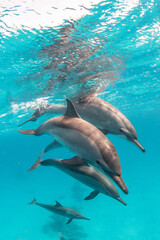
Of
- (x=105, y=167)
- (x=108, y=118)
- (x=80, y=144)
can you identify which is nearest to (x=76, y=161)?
(x=80, y=144)

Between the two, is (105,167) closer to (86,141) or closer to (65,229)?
(86,141)

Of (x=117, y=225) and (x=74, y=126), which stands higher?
(x=74, y=126)

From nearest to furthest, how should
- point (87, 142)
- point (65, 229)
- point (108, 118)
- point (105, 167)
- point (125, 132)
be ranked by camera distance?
point (105, 167) → point (87, 142) → point (125, 132) → point (108, 118) → point (65, 229)

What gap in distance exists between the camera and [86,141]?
2850mm

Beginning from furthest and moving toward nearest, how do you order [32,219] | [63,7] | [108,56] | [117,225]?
[32,219], [117,225], [108,56], [63,7]

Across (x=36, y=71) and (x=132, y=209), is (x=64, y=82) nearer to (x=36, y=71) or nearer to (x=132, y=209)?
(x=36, y=71)

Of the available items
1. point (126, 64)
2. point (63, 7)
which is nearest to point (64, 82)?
point (126, 64)

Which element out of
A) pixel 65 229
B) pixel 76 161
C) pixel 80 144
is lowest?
pixel 65 229

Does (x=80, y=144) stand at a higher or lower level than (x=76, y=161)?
higher

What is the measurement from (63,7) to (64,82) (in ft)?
20.3

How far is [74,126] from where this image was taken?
3211 millimetres

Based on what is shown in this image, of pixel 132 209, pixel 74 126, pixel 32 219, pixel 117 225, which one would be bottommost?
pixel 32 219

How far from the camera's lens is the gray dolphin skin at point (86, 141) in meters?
2.46

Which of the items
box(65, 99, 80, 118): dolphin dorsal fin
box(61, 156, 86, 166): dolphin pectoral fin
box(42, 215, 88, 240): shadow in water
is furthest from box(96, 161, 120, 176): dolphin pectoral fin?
box(42, 215, 88, 240): shadow in water
